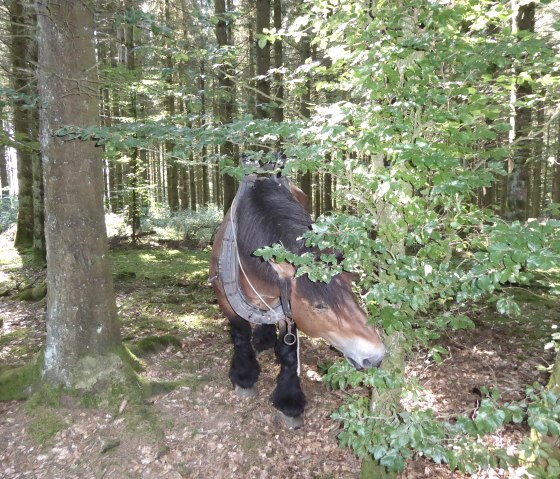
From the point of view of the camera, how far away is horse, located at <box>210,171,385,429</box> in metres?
2.43

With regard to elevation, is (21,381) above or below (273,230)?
below

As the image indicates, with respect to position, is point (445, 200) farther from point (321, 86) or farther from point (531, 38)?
point (321, 86)

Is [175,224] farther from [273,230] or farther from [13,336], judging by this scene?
[273,230]

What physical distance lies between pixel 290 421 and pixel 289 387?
11.8 inches

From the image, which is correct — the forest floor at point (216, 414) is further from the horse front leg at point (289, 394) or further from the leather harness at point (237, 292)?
the leather harness at point (237, 292)

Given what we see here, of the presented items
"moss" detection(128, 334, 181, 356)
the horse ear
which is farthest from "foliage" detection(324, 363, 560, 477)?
"moss" detection(128, 334, 181, 356)

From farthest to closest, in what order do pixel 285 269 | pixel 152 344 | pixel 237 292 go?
pixel 152 344
pixel 237 292
pixel 285 269

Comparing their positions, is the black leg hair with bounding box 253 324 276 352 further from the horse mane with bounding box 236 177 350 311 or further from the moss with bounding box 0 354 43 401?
the moss with bounding box 0 354 43 401

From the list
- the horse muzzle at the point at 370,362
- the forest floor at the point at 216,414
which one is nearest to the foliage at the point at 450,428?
the horse muzzle at the point at 370,362

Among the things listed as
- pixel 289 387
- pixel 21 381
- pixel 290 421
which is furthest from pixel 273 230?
pixel 21 381

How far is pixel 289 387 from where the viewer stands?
338 centimetres

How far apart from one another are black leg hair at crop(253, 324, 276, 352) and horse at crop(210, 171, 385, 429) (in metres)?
0.79

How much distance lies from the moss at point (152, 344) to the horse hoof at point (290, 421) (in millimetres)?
1815

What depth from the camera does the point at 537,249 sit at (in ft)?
4.20
